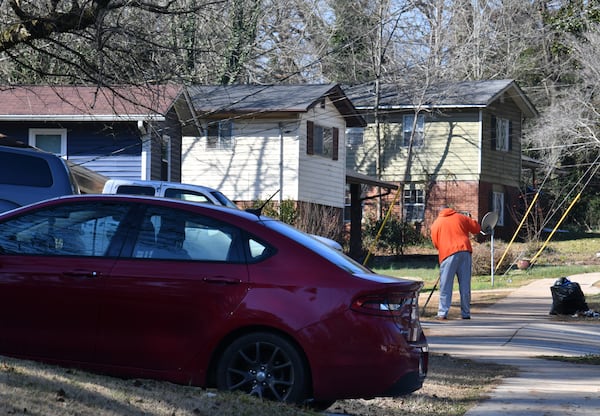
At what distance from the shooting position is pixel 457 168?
43969 mm

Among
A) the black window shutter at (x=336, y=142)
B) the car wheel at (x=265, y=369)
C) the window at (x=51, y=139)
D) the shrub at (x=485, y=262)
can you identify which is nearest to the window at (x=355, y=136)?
the black window shutter at (x=336, y=142)

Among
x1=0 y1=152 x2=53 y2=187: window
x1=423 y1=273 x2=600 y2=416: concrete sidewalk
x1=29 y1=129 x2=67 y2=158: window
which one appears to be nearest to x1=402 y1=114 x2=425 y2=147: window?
x1=29 y1=129 x2=67 y2=158: window

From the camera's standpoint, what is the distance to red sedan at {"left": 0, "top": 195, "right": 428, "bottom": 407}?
7.45 m

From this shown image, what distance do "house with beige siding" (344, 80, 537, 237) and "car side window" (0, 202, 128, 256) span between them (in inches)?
1387

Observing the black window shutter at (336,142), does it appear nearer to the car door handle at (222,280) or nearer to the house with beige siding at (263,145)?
the house with beige siding at (263,145)

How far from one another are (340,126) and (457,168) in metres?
6.66

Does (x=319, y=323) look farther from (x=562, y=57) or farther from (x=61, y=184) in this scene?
(x=562, y=57)

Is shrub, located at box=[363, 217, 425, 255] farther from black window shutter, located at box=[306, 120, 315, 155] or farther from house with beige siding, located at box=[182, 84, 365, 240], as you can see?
black window shutter, located at box=[306, 120, 315, 155]

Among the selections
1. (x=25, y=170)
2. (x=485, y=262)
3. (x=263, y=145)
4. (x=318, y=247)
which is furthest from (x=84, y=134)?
(x=318, y=247)

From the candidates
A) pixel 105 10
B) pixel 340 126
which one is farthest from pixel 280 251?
pixel 340 126

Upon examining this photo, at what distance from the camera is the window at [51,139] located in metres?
28.1

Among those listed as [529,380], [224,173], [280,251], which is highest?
[224,173]

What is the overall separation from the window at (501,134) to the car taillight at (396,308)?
37268 mm

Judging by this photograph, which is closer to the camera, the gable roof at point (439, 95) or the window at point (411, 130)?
the gable roof at point (439, 95)
